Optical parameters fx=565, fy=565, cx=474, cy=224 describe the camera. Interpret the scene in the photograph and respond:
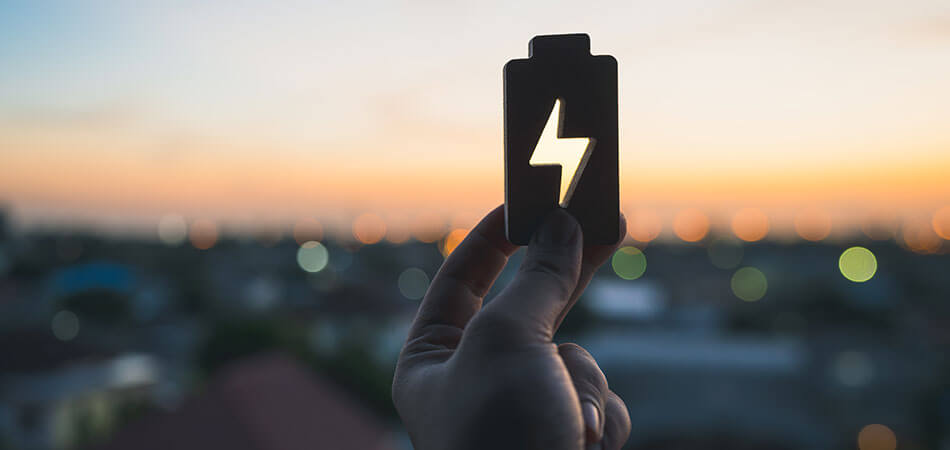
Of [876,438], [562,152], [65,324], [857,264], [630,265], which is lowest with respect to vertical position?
[630,265]

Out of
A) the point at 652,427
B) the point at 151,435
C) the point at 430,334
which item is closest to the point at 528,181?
the point at 430,334

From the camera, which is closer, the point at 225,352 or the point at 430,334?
the point at 430,334

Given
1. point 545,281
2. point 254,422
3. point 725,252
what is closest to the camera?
point 545,281

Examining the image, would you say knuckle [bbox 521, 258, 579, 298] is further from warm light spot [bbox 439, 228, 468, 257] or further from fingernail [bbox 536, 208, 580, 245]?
warm light spot [bbox 439, 228, 468, 257]

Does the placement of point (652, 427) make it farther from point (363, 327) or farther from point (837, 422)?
point (363, 327)

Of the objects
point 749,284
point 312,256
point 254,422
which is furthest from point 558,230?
point 312,256

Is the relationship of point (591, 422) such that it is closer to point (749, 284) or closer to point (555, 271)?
point (555, 271)
